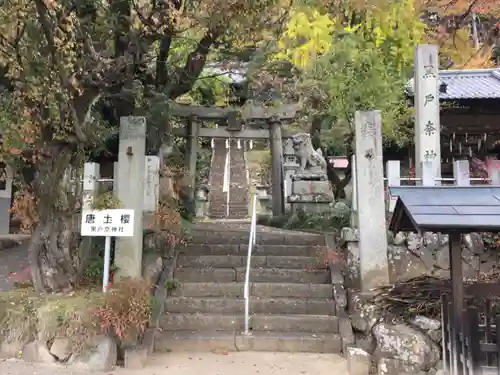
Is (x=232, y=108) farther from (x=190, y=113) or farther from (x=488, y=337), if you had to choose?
(x=488, y=337)

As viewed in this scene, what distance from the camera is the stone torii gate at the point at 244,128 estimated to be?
529 inches

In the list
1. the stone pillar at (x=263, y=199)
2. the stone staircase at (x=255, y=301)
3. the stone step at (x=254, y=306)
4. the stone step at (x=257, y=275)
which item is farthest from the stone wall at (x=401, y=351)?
the stone pillar at (x=263, y=199)

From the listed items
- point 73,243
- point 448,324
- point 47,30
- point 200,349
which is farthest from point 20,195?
point 448,324

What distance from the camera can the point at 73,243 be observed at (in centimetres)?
699

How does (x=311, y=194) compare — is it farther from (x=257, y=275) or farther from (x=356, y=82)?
(x=257, y=275)

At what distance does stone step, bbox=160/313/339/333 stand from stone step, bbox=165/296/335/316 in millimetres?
213

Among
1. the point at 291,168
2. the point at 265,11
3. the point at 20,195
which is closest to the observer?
the point at 265,11

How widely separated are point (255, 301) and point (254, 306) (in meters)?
0.08

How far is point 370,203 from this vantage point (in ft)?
24.3

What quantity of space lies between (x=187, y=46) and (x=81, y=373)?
26.4ft

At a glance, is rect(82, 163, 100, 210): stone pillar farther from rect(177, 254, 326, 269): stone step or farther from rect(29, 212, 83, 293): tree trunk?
rect(177, 254, 326, 269): stone step

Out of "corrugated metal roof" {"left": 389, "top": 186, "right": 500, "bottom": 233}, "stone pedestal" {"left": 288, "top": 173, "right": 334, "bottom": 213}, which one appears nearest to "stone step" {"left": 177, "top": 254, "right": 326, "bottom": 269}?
"corrugated metal roof" {"left": 389, "top": 186, "right": 500, "bottom": 233}

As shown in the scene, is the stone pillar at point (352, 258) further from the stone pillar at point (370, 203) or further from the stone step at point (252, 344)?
the stone step at point (252, 344)

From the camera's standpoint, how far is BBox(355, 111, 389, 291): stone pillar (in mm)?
7273
